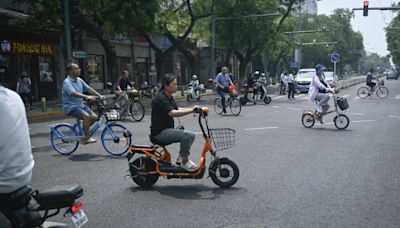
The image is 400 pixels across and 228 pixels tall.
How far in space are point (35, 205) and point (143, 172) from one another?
10.7ft

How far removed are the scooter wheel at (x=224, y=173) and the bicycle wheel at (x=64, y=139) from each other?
374 centimetres

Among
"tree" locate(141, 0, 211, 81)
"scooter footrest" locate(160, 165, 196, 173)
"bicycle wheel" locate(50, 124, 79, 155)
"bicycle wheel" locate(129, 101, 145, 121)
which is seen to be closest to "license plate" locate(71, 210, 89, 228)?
"scooter footrest" locate(160, 165, 196, 173)

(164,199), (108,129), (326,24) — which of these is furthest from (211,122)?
(326,24)

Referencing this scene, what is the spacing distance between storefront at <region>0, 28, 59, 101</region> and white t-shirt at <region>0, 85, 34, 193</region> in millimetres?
19631

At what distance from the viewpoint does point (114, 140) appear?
28.3ft

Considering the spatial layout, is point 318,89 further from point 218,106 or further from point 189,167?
point 189,167

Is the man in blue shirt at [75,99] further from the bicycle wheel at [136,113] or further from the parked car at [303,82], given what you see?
the parked car at [303,82]

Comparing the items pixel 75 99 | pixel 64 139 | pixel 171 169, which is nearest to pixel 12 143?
pixel 171 169

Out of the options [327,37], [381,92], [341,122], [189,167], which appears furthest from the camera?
[327,37]

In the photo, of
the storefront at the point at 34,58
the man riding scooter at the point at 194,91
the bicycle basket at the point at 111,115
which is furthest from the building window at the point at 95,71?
the bicycle basket at the point at 111,115

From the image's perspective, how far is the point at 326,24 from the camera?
8231 centimetres

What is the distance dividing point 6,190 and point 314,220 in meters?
3.13

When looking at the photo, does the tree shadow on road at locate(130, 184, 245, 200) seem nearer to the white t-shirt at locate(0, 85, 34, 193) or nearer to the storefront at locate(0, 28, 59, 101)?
the white t-shirt at locate(0, 85, 34, 193)

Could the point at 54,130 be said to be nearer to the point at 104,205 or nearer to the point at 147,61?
the point at 104,205
